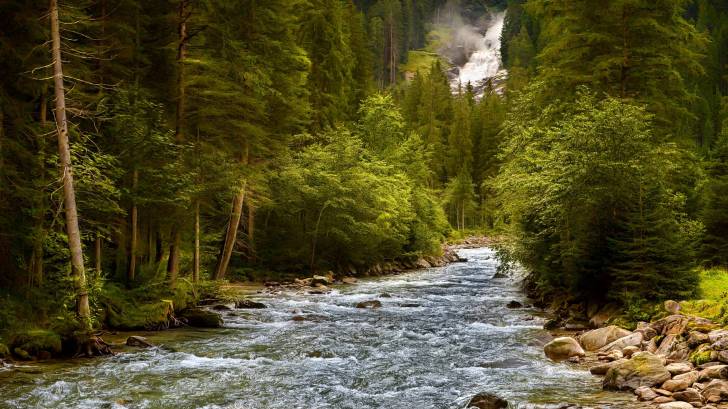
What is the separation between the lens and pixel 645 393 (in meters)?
9.31

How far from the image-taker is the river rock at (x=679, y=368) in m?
9.96

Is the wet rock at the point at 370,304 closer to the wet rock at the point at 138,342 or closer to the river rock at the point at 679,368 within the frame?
the wet rock at the point at 138,342

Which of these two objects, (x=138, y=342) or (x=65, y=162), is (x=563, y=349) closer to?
(x=138, y=342)

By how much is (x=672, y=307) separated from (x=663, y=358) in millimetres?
3509

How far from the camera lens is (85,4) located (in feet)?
45.8

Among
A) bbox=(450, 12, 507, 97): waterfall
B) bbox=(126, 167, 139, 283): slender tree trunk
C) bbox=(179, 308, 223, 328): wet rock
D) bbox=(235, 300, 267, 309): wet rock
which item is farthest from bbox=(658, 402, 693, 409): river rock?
bbox=(450, 12, 507, 97): waterfall

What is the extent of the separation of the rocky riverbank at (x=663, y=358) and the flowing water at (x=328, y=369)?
19.5 inches

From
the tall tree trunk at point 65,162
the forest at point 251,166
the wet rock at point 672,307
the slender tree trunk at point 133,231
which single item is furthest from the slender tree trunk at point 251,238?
the wet rock at point 672,307

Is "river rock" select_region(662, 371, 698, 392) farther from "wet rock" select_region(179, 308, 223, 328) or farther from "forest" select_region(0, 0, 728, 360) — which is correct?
"wet rock" select_region(179, 308, 223, 328)

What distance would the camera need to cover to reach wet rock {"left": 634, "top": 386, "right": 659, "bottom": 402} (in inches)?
362

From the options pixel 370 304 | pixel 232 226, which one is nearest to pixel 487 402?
pixel 370 304

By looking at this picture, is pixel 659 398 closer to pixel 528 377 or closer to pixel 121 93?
pixel 528 377

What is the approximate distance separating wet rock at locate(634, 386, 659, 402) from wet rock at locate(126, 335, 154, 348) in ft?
34.7

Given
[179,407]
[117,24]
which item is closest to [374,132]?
[117,24]
